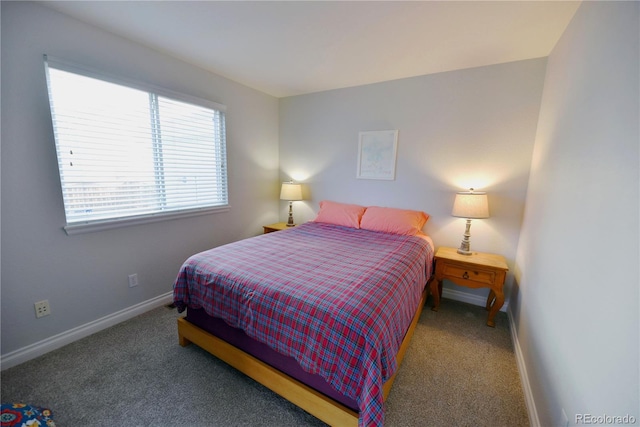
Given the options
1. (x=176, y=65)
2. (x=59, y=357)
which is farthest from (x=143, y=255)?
(x=176, y=65)

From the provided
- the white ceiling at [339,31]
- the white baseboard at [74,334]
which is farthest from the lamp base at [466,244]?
the white baseboard at [74,334]

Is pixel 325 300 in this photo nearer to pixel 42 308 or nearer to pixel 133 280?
pixel 133 280

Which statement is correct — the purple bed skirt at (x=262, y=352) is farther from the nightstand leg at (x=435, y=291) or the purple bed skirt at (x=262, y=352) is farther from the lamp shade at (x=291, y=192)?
the lamp shade at (x=291, y=192)

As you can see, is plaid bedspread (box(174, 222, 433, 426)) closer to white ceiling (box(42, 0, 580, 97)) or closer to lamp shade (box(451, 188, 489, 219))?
lamp shade (box(451, 188, 489, 219))

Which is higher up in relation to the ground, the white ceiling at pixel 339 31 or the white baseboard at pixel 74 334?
the white ceiling at pixel 339 31

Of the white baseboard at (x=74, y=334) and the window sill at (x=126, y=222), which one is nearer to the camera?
the white baseboard at (x=74, y=334)

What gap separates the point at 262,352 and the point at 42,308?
167cm

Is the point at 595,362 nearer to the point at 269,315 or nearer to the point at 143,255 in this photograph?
the point at 269,315

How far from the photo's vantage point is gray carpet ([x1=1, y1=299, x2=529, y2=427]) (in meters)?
1.32

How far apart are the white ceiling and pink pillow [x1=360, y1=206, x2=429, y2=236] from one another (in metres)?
1.49

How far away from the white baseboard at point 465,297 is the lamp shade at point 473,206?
940mm

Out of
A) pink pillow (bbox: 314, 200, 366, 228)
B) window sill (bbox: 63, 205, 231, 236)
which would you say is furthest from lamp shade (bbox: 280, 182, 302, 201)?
window sill (bbox: 63, 205, 231, 236)

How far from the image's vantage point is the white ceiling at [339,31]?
5.18 ft

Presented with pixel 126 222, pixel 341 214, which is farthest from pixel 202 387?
pixel 341 214
